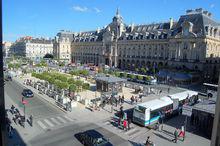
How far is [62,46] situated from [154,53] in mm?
64536

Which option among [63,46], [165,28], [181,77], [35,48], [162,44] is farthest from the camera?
[35,48]

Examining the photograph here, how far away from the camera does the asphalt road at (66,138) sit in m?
17.6

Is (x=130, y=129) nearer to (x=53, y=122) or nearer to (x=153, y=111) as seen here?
(x=153, y=111)

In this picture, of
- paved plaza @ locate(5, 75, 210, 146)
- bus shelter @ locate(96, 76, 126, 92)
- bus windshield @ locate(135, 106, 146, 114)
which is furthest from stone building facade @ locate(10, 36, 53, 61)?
bus windshield @ locate(135, 106, 146, 114)

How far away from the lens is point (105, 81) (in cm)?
3784

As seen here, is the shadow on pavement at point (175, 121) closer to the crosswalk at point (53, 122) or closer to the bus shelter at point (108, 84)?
the crosswalk at point (53, 122)

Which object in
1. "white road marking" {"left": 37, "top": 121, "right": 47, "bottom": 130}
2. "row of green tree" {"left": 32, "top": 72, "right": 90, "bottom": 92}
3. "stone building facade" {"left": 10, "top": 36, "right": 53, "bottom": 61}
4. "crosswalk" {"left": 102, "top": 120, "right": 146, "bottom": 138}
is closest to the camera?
"crosswalk" {"left": 102, "top": 120, "right": 146, "bottom": 138}

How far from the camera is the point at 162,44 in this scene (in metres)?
72.8

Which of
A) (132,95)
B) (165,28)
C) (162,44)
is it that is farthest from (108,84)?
(165,28)

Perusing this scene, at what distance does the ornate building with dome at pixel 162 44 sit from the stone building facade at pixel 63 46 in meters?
16.5

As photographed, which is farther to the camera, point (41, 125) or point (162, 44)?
point (162, 44)

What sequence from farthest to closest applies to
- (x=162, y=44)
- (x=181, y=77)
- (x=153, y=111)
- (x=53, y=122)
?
(x=162, y=44) → (x=181, y=77) → (x=53, y=122) → (x=153, y=111)

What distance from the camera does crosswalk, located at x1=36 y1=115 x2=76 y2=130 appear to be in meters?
21.4

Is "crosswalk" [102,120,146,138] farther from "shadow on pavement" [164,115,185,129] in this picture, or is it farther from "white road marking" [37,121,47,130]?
"white road marking" [37,121,47,130]
